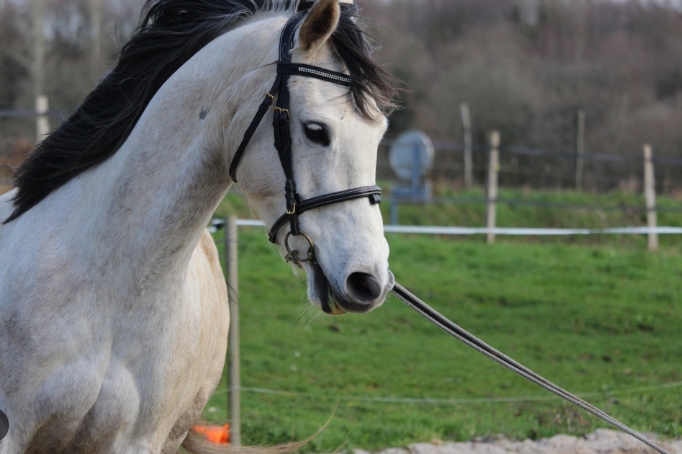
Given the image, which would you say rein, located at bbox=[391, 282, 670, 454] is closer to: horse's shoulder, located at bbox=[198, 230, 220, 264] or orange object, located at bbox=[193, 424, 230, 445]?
horse's shoulder, located at bbox=[198, 230, 220, 264]

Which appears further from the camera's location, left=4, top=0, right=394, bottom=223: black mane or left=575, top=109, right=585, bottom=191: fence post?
left=575, top=109, right=585, bottom=191: fence post

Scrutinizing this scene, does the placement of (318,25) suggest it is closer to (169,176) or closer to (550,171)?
(169,176)

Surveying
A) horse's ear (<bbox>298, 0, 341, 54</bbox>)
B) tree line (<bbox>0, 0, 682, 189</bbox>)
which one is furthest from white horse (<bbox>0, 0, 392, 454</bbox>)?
tree line (<bbox>0, 0, 682, 189</bbox>)

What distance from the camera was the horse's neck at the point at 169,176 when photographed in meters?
2.32

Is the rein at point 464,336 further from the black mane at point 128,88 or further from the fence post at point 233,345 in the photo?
the fence post at point 233,345

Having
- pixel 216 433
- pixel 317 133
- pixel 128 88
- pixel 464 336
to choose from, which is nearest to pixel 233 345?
pixel 216 433

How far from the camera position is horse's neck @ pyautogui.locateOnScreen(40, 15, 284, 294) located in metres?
2.32

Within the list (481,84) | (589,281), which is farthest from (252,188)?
(481,84)

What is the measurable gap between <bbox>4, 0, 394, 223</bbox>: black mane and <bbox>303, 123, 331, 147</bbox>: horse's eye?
450 mm

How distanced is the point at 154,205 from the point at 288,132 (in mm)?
527

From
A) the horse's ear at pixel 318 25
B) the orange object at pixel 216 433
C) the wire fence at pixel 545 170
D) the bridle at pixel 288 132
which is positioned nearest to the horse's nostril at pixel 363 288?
the bridle at pixel 288 132

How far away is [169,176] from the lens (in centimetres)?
234

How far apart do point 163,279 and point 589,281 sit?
775 cm

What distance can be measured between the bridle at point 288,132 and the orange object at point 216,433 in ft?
5.87
